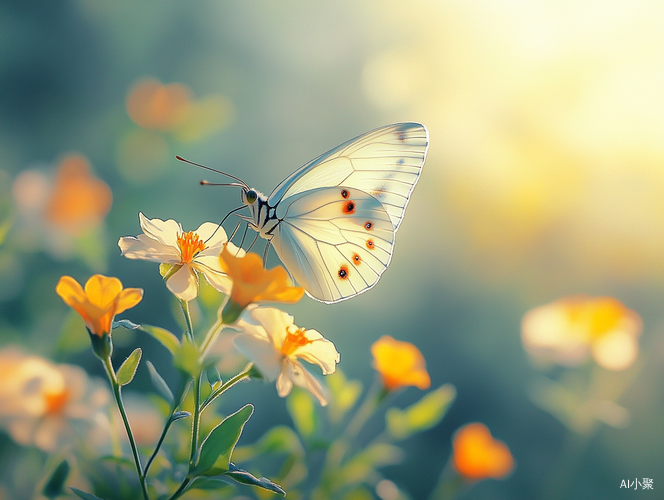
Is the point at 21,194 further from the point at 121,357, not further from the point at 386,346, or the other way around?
the point at 386,346

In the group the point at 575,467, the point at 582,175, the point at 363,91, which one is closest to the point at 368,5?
the point at 363,91

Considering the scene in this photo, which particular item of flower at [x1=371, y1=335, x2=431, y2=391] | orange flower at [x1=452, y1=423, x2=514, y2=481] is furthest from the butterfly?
orange flower at [x1=452, y1=423, x2=514, y2=481]

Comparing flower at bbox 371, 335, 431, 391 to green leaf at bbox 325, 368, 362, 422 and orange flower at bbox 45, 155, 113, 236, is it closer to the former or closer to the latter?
green leaf at bbox 325, 368, 362, 422

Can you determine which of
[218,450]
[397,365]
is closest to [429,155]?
[397,365]

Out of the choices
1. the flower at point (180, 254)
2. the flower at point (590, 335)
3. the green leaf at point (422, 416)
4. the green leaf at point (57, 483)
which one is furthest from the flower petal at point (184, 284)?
the flower at point (590, 335)

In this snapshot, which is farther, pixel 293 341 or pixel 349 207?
pixel 349 207

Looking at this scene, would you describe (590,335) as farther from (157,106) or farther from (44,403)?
(157,106)
